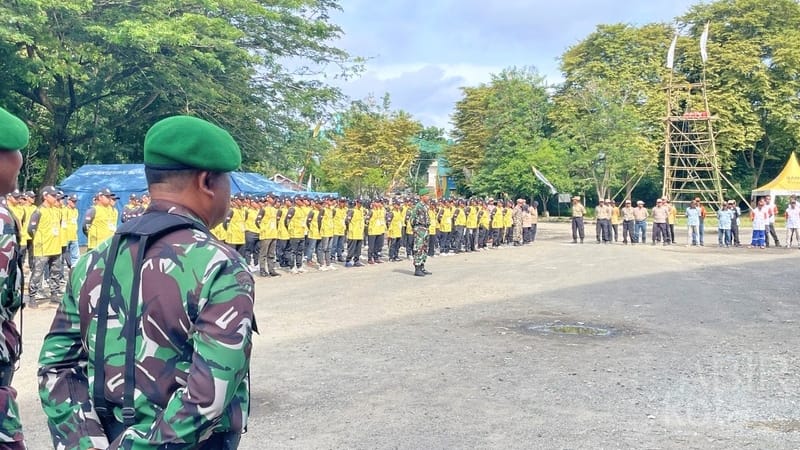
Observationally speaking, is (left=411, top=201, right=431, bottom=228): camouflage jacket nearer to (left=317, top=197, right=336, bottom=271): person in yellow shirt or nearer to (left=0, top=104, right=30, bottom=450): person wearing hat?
(left=317, top=197, right=336, bottom=271): person in yellow shirt

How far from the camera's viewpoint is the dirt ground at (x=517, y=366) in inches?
211

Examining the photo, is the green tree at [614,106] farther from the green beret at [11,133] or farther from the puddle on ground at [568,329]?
the green beret at [11,133]

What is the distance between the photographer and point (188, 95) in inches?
858

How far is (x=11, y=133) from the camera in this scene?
277 centimetres

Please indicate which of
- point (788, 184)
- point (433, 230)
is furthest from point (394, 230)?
point (788, 184)

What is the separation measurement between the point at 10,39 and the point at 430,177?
232ft

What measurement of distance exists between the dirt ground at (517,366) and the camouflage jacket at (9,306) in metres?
2.49

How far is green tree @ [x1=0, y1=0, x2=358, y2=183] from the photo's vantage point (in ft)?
60.9

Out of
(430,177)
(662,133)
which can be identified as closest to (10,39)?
(662,133)

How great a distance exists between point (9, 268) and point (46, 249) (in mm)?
9914

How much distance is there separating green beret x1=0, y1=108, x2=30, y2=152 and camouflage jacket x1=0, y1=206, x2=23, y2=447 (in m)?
0.26

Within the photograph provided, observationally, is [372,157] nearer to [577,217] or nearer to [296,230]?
[577,217]

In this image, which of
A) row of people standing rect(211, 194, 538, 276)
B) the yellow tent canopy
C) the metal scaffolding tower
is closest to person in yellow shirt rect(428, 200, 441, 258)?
row of people standing rect(211, 194, 538, 276)

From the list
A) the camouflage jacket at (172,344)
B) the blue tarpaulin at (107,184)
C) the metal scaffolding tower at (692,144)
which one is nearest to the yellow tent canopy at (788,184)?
the metal scaffolding tower at (692,144)
